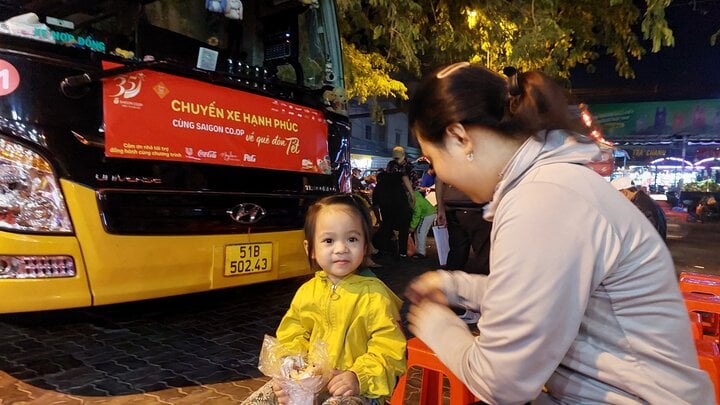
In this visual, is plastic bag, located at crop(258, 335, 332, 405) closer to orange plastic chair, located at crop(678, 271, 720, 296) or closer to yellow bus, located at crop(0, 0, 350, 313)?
yellow bus, located at crop(0, 0, 350, 313)

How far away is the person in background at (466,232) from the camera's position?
165 inches

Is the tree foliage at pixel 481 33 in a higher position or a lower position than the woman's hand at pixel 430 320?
higher

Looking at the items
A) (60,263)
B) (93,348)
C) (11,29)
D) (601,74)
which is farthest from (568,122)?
(601,74)

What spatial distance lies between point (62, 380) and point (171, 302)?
1.66 m

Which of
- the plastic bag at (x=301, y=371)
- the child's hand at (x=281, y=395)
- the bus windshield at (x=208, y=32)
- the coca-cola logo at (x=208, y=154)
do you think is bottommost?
the child's hand at (x=281, y=395)

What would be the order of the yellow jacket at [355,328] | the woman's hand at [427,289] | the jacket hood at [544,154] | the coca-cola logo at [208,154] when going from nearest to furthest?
1. the jacket hood at [544,154]
2. the woman's hand at [427,289]
3. the yellow jacket at [355,328]
4. the coca-cola logo at [208,154]

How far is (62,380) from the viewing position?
2.87 m

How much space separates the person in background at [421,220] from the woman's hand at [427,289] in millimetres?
6539

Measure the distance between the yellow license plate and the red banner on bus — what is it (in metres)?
0.60

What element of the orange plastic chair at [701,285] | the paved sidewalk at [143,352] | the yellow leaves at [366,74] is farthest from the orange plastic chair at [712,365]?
the yellow leaves at [366,74]

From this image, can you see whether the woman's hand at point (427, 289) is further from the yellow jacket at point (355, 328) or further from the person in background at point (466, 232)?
the person in background at point (466, 232)

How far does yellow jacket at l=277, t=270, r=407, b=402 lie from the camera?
171 centimetres

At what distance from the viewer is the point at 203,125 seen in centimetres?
322

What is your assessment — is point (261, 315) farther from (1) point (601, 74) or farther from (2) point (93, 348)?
(1) point (601, 74)
